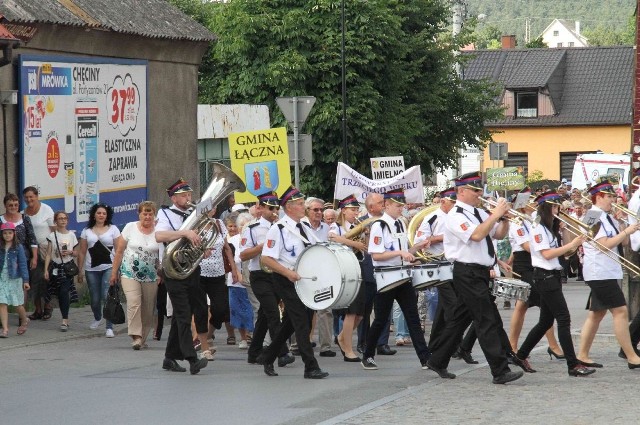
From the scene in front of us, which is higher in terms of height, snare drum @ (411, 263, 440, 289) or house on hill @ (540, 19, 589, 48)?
house on hill @ (540, 19, 589, 48)

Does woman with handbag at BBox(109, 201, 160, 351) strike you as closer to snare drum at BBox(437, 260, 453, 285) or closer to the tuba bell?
the tuba bell

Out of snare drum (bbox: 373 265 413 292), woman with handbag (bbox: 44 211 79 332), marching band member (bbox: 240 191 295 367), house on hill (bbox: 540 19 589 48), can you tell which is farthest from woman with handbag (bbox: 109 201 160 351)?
house on hill (bbox: 540 19 589 48)

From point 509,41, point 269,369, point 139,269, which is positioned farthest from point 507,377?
point 509,41

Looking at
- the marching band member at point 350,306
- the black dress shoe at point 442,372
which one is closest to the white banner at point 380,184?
the marching band member at point 350,306

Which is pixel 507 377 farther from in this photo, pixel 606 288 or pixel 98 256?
pixel 98 256

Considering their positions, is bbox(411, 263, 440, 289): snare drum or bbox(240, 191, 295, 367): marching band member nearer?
bbox(411, 263, 440, 289): snare drum

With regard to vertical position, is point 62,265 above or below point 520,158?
below

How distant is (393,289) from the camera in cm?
1414

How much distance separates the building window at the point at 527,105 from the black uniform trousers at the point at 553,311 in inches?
2304

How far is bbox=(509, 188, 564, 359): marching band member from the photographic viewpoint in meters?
14.4

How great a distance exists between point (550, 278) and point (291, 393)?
2.75 m

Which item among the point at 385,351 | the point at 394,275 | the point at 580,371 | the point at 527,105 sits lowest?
the point at 385,351

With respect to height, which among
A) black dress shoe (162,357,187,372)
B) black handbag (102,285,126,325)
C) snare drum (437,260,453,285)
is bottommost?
black dress shoe (162,357,187,372)

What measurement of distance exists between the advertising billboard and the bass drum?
8070 millimetres
